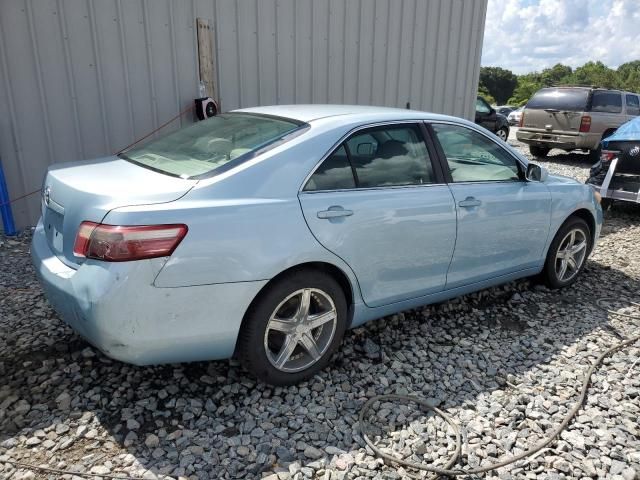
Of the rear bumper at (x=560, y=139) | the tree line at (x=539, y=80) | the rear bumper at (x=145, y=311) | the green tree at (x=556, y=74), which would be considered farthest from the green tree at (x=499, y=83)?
the rear bumper at (x=145, y=311)

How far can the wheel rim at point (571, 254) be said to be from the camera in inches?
177

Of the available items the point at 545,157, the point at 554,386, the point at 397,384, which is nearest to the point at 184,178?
the point at 397,384

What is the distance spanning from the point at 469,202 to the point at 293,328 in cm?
150

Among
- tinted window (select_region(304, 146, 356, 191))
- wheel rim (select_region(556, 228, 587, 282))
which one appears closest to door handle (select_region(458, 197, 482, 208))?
tinted window (select_region(304, 146, 356, 191))

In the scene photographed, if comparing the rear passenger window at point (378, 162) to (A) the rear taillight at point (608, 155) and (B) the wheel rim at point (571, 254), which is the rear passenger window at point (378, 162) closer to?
(B) the wheel rim at point (571, 254)

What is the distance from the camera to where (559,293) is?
14.9ft

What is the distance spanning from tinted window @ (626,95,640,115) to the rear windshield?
1544mm

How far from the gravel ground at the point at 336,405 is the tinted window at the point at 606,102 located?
10.3m

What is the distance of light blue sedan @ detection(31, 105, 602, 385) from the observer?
237 centimetres

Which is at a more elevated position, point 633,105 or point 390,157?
point 390,157

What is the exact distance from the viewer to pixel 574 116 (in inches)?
487

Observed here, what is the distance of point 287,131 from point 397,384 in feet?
Result: 5.29

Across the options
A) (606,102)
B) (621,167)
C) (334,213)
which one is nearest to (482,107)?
(606,102)

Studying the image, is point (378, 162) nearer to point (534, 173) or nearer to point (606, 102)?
point (534, 173)
